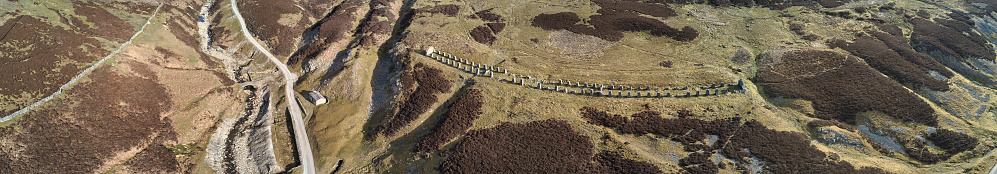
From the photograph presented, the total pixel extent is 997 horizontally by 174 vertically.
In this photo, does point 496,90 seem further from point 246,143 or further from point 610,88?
point 246,143

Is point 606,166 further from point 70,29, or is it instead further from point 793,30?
point 70,29

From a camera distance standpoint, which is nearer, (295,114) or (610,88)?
(610,88)

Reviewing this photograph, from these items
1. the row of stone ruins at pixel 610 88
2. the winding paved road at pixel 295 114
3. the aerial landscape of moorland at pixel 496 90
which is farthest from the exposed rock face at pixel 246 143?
the row of stone ruins at pixel 610 88

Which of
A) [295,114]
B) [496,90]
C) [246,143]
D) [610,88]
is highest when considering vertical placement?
[610,88]

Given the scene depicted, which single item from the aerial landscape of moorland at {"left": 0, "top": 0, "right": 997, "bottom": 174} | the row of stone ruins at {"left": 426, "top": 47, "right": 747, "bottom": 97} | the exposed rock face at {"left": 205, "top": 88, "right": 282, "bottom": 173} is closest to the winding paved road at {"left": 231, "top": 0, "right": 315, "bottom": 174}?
the aerial landscape of moorland at {"left": 0, "top": 0, "right": 997, "bottom": 174}

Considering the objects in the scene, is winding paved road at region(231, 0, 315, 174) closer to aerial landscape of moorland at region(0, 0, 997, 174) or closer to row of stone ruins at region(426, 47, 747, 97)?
aerial landscape of moorland at region(0, 0, 997, 174)

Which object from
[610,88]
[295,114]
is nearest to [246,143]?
[295,114]

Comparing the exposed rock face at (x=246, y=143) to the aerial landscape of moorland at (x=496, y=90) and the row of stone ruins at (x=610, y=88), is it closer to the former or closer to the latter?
the aerial landscape of moorland at (x=496, y=90)

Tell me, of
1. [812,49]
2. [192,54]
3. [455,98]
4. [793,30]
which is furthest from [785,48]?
[192,54]
